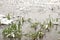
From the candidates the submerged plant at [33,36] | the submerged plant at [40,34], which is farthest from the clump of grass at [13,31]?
the submerged plant at [40,34]

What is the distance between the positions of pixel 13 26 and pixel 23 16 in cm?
69

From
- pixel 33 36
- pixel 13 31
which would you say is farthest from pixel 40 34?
pixel 13 31

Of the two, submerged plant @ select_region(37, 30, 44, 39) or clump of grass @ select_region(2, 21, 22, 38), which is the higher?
clump of grass @ select_region(2, 21, 22, 38)

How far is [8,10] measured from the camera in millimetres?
4156

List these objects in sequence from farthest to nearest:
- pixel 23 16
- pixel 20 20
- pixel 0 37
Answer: pixel 23 16
pixel 20 20
pixel 0 37

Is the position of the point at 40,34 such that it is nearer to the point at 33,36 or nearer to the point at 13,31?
the point at 33,36

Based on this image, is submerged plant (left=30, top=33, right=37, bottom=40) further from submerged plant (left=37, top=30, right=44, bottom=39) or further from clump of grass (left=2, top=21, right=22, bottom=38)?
clump of grass (left=2, top=21, right=22, bottom=38)

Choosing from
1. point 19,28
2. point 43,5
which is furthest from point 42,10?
point 19,28

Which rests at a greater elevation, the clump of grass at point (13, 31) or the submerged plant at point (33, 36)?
the clump of grass at point (13, 31)

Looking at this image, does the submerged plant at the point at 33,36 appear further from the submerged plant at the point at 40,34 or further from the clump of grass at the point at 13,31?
the clump of grass at the point at 13,31

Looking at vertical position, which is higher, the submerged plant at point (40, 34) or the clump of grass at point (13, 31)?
the clump of grass at point (13, 31)

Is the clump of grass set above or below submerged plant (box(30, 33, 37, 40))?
above

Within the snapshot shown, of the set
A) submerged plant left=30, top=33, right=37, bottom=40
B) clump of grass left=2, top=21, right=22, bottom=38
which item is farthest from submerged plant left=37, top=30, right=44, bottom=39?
clump of grass left=2, top=21, right=22, bottom=38

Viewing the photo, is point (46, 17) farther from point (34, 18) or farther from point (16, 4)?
point (16, 4)
